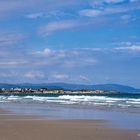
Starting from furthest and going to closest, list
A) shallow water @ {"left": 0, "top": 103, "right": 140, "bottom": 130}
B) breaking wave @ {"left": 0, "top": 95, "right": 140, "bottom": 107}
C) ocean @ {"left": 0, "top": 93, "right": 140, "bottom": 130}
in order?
1. breaking wave @ {"left": 0, "top": 95, "right": 140, "bottom": 107}
2. ocean @ {"left": 0, "top": 93, "right": 140, "bottom": 130}
3. shallow water @ {"left": 0, "top": 103, "right": 140, "bottom": 130}

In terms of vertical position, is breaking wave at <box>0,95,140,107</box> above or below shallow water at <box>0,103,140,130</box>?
above

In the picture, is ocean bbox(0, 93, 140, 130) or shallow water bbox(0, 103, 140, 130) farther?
ocean bbox(0, 93, 140, 130)

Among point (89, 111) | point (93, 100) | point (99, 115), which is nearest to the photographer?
point (99, 115)

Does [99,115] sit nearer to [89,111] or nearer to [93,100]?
[89,111]

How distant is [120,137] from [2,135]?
4.10 m

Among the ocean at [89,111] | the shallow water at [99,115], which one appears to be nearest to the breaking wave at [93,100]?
the ocean at [89,111]

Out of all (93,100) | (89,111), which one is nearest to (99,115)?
(89,111)

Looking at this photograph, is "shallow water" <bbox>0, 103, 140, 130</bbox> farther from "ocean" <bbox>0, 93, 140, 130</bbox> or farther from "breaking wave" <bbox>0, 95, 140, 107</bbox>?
"breaking wave" <bbox>0, 95, 140, 107</bbox>

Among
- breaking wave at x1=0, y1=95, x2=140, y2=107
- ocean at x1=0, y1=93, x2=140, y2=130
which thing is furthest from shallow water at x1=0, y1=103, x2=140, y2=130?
breaking wave at x1=0, y1=95, x2=140, y2=107

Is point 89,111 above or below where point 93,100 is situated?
below

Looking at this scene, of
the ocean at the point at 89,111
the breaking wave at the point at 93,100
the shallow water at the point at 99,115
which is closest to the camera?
the shallow water at the point at 99,115

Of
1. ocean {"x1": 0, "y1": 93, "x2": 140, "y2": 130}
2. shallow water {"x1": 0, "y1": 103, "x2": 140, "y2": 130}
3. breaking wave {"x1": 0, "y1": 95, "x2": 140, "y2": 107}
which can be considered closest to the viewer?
shallow water {"x1": 0, "y1": 103, "x2": 140, "y2": 130}

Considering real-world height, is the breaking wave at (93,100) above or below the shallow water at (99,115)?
above

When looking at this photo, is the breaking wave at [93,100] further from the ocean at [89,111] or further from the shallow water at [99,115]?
the shallow water at [99,115]
